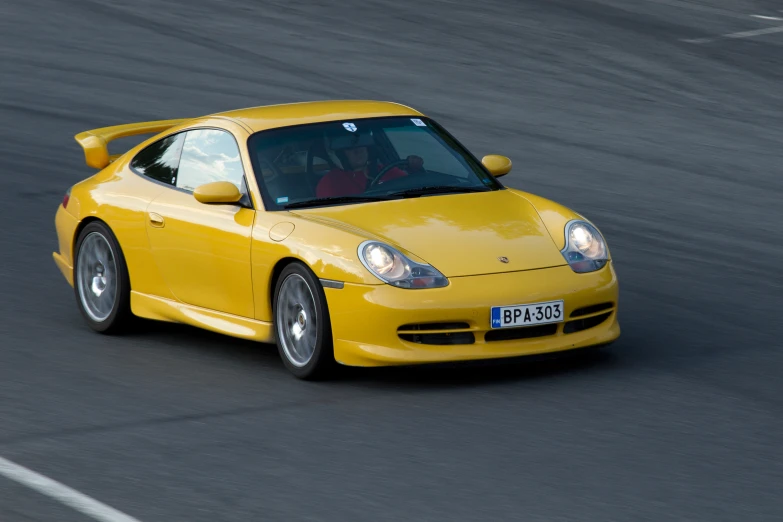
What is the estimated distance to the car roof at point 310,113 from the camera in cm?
923

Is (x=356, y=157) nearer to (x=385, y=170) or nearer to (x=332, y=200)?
(x=385, y=170)

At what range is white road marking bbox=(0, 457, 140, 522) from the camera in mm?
5980

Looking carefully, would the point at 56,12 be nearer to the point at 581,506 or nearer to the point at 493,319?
the point at 493,319

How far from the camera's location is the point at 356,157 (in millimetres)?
9031

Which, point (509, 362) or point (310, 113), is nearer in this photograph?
point (509, 362)

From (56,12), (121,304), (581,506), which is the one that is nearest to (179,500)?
(581,506)

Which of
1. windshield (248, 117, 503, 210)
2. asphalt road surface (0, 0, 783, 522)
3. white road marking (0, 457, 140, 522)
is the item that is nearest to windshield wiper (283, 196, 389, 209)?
windshield (248, 117, 503, 210)

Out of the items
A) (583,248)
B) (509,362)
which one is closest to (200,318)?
(509,362)

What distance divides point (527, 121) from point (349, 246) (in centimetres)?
854

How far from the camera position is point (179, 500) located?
6.17m

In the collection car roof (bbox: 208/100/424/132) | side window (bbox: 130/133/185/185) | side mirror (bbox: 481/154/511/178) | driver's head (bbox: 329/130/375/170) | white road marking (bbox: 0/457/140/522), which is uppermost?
car roof (bbox: 208/100/424/132)

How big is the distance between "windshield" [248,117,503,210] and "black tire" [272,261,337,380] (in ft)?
1.70

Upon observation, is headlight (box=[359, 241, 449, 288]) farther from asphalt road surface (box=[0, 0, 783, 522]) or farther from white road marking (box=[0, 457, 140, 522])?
white road marking (box=[0, 457, 140, 522])

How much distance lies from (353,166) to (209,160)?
93 cm
